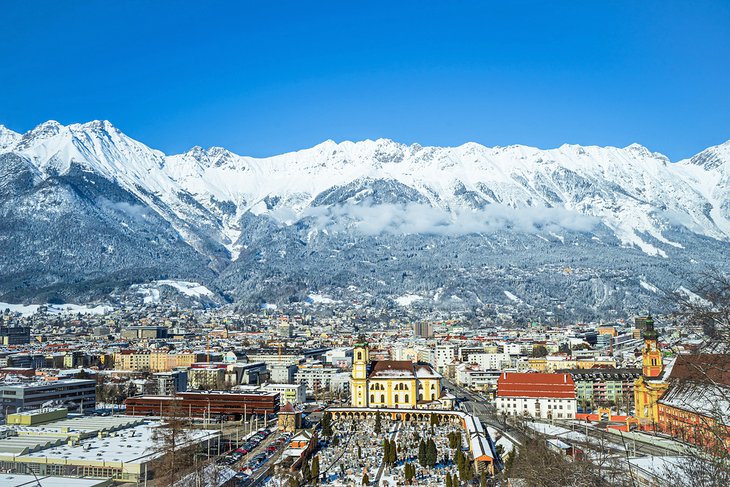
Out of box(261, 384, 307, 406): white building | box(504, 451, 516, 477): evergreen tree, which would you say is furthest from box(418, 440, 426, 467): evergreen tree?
box(261, 384, 307, 406): white building

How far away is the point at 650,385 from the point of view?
146 ft

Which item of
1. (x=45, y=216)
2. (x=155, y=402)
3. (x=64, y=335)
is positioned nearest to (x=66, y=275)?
(x=45, y=216)

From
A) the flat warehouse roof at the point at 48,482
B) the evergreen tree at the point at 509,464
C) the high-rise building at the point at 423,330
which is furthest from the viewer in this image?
the high-rise building at the point at 423,330

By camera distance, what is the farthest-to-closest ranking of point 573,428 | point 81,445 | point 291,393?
point 291,393 → point 573,428 → point 81,445

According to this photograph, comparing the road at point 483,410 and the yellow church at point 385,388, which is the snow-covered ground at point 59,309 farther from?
the yellow church at point 385,388

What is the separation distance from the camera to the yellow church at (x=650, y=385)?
43625 millimetres

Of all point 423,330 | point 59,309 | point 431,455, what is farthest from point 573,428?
point 59,309

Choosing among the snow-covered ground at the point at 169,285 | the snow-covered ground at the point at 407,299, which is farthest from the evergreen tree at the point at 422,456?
the snow-covered ground at the point at 169,285

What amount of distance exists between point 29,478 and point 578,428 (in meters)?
27.8

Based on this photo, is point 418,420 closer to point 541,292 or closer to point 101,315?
point 101,315

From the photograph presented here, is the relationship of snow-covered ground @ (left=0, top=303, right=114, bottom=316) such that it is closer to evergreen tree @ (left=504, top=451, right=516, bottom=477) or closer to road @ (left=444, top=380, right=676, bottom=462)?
road @ (left=444, top=380, right=676, bottom=462)

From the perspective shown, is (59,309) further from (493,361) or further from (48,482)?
(48,482)

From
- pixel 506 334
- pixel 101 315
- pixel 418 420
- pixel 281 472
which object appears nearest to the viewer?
pixel 281 472

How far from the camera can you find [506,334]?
119 m
